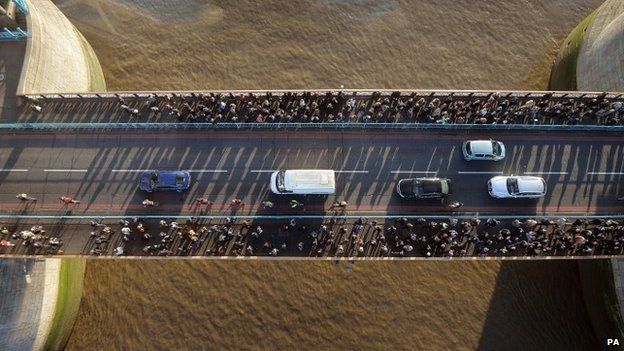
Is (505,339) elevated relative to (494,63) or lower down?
lower down

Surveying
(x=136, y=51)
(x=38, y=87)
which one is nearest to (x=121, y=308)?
(x=38, y=87)

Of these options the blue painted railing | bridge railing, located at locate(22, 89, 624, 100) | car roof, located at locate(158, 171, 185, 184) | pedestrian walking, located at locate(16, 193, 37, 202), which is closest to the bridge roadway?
pedestrian walking, located at locate(16, 193, 37, 202)

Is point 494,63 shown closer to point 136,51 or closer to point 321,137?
point 321,137

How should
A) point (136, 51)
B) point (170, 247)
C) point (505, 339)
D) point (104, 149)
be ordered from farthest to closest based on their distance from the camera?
point (136, 51), point (505, 339), point (104, 149), point (170, 247)

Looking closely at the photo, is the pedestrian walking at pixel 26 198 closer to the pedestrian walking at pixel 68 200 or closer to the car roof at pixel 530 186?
the pedestrian walking at pixel 68 200

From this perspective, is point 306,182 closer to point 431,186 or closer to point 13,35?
point 431,186

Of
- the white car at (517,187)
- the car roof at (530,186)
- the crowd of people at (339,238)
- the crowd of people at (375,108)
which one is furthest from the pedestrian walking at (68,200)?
the car roof at (530,186)

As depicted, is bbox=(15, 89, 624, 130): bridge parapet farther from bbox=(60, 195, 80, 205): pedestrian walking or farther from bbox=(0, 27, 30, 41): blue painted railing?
bbox=(60, 195, 80, 205): pedestrian walking
